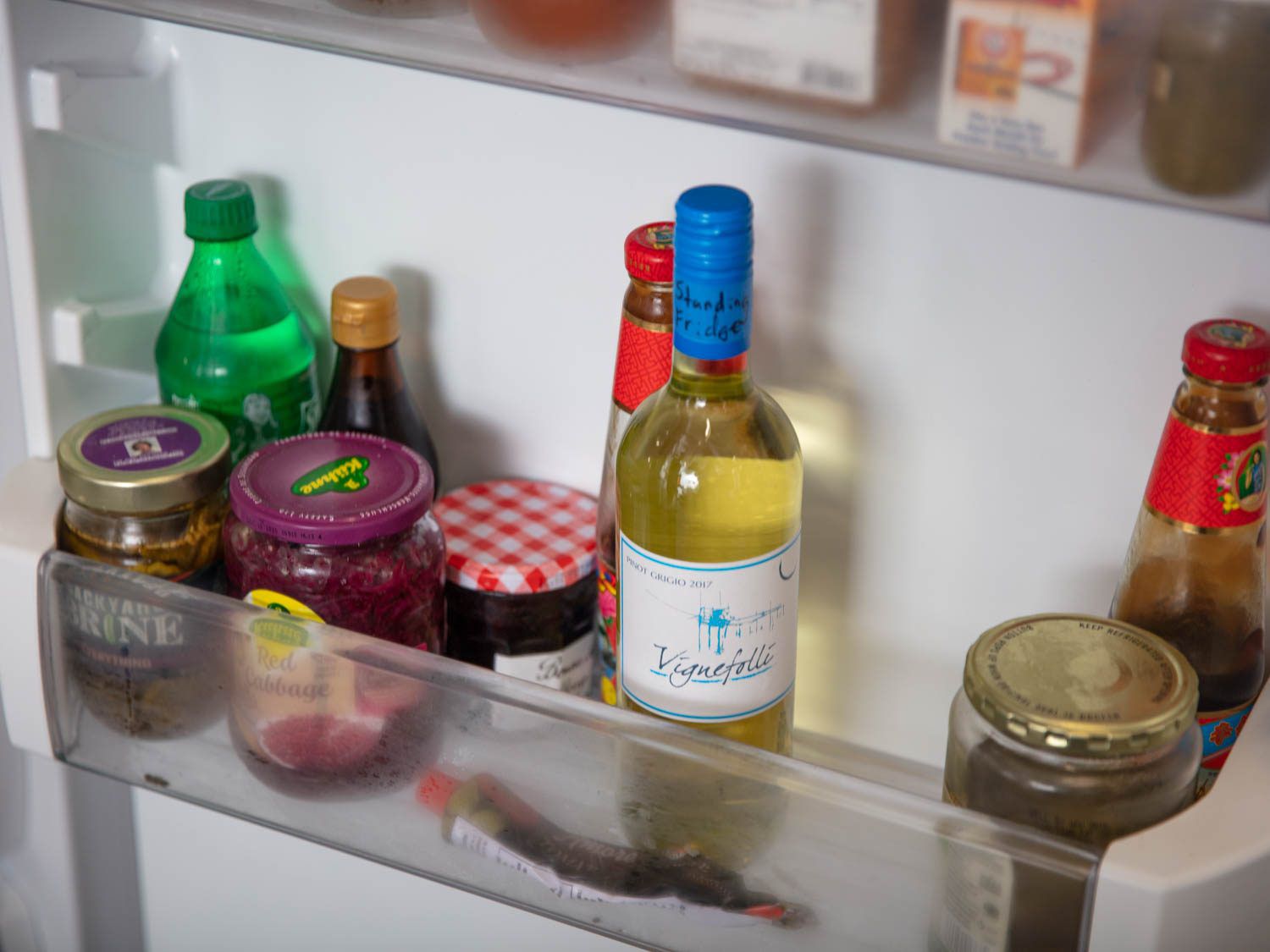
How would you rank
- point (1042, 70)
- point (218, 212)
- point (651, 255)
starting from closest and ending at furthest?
point (1042, 70) < point (651, 255) < point (218, 212)

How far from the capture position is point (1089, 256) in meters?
0.69

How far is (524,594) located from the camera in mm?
806

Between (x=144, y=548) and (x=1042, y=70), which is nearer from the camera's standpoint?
(x=1042, y=70)

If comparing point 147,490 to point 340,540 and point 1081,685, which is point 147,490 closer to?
point 340,540

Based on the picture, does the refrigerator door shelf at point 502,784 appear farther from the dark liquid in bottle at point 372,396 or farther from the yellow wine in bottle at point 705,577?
the dark liquid in bottle at point 372,396

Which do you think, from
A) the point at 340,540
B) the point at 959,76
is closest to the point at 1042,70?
the point at 959,76

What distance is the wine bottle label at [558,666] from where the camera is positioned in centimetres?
81

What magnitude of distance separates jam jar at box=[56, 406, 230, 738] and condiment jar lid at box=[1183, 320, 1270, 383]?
53 cm

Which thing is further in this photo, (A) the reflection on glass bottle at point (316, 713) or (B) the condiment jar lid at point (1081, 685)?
(A) the reflection on glass bottle at point (316, 713)

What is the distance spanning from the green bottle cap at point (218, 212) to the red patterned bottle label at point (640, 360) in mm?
248

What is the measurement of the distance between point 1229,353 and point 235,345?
0.57 m

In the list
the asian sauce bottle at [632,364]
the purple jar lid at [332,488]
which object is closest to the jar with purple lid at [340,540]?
the purple jar lid at [332,488]

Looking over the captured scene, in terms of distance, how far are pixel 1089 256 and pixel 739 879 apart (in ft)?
1.19

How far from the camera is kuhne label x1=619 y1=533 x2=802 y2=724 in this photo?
67 centimetres
